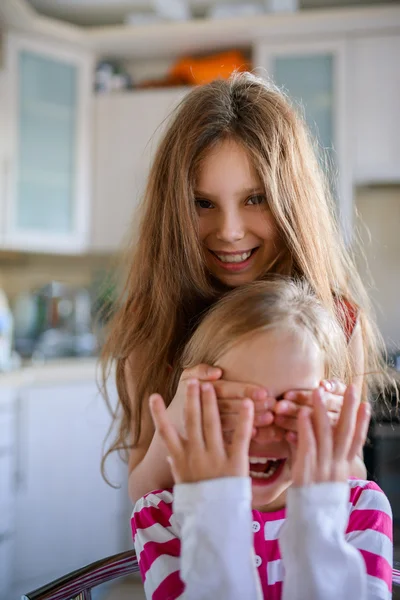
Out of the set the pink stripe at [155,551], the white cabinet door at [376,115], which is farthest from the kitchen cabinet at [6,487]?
the white cabinet door at [376,115]

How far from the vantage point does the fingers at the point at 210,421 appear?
1.83 ft

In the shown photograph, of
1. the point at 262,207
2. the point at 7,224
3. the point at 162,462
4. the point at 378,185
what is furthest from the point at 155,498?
the point at 378,185

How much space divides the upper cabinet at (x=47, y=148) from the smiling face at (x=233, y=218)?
5.53 ft

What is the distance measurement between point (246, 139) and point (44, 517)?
5.63ft

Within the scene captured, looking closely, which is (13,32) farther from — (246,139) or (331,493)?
(331,493)

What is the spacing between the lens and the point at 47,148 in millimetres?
2500

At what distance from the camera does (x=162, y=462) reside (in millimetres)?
870

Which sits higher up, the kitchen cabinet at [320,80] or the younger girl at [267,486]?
the kitchen cabinet at [320,80]

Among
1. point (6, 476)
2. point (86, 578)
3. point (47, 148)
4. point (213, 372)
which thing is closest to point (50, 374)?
point (6, 476)

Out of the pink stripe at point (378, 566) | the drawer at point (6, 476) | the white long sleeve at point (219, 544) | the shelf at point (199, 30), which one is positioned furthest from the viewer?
the shelf at point (199, 30)

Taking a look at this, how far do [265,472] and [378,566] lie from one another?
0.16 meters

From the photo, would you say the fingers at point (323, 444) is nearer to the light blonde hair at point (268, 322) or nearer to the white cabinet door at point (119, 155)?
the light blonde hair at point (268, 322)

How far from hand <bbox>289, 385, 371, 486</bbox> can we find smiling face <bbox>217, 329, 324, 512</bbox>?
0.24 ft

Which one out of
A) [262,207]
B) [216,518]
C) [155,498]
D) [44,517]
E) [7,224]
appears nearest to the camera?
[216,518]
